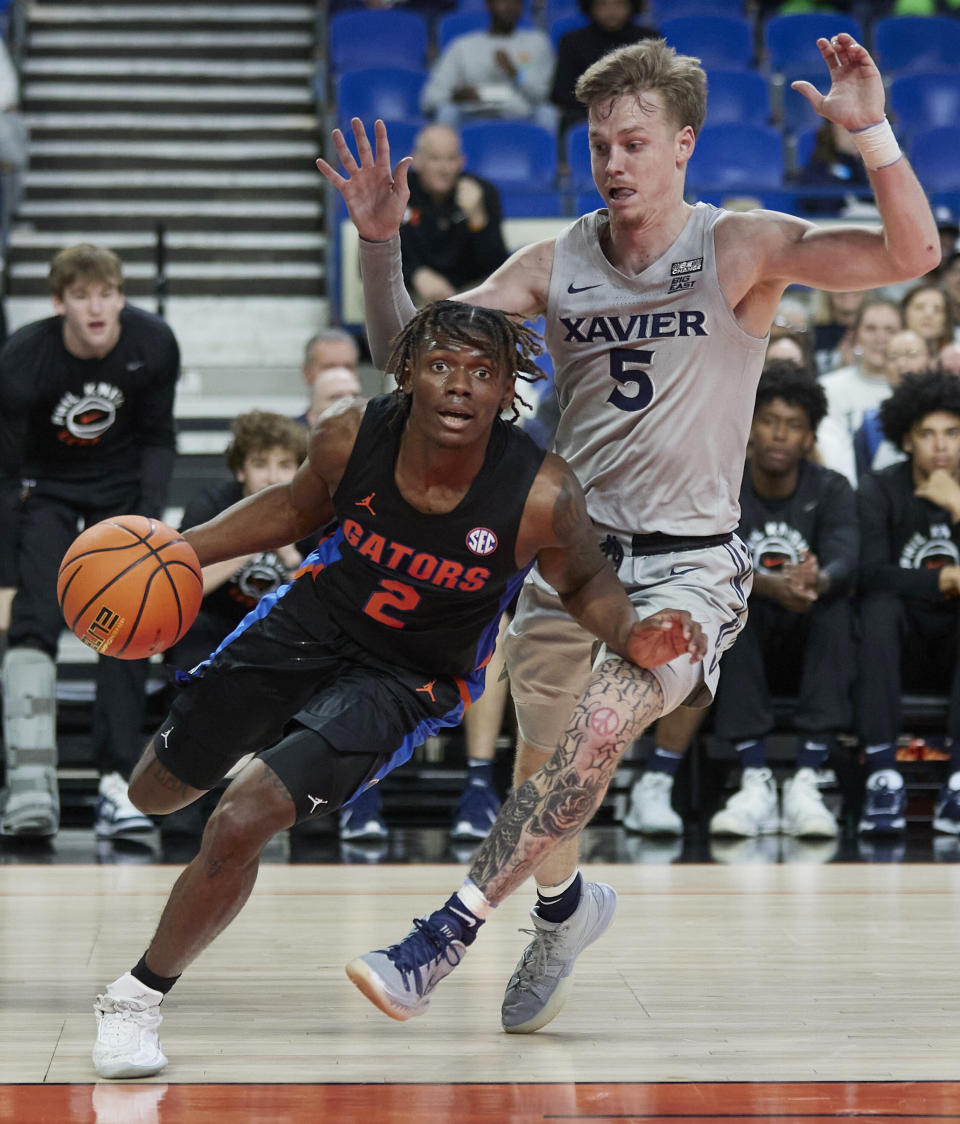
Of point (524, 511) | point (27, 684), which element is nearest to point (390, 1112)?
point (524, 511)

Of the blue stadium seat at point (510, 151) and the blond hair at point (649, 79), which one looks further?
the blue stadium seat at point (510, 151)

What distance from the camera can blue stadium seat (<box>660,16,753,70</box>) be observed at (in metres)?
11.1

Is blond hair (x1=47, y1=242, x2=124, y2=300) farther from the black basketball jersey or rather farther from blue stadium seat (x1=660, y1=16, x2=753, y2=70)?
blue stadium seat (x1=660, y1=16, x2=753, y2=70)

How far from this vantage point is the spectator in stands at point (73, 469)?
6.09 meters

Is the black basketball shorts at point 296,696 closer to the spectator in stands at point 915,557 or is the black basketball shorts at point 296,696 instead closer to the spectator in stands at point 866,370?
the spectator in stands at point 915,557

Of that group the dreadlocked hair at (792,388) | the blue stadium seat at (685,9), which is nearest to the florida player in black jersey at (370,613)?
the dreadlocked hair at (792,388)

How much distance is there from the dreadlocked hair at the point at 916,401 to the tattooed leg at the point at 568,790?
387 centimetres

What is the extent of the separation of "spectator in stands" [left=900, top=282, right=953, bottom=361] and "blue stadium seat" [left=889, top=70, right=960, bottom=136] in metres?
3.45

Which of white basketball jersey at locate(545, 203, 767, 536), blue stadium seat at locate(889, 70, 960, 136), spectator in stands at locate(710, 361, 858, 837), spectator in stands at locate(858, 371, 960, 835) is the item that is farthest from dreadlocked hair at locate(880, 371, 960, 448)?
blue stadium seat at locate(889, 70, 960, 136)

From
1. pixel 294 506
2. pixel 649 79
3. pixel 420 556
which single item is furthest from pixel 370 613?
pixel 649 79

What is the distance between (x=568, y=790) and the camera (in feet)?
10.6

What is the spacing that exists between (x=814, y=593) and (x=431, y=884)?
6.49 feet

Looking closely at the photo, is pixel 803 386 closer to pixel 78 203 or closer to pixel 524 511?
pixel 524 511

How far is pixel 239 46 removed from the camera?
38.1 ft
